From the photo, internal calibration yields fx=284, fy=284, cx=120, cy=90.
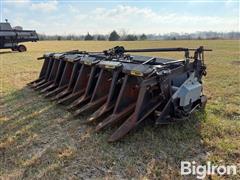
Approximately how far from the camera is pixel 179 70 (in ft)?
13.1

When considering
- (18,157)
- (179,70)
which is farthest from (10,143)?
(179,70)

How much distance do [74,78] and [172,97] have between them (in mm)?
2471

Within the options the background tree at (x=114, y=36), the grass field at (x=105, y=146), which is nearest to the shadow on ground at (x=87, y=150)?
the grass field at (x=105, y=146)

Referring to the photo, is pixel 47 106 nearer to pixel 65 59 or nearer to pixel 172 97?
pixel 65 59

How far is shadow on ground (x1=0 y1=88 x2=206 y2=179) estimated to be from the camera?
9.50 ft

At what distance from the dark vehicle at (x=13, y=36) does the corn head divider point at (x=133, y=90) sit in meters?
17.1

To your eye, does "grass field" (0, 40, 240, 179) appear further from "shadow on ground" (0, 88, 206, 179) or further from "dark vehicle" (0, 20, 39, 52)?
"dark vehicle" (0, 20, 39, 52)

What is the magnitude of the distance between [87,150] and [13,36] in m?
19.8

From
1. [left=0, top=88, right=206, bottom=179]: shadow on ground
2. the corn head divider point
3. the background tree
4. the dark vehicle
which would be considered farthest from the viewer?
the background tree

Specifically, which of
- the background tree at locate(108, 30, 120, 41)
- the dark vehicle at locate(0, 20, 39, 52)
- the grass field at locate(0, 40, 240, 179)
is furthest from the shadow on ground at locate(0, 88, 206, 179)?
the background tree at locate(108, 30, 120, 41)

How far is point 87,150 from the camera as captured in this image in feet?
10.9

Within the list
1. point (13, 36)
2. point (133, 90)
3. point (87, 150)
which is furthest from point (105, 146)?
point (13, 36)

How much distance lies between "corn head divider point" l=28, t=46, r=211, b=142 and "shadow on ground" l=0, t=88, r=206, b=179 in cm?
18

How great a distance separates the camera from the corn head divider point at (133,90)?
11.7ft
